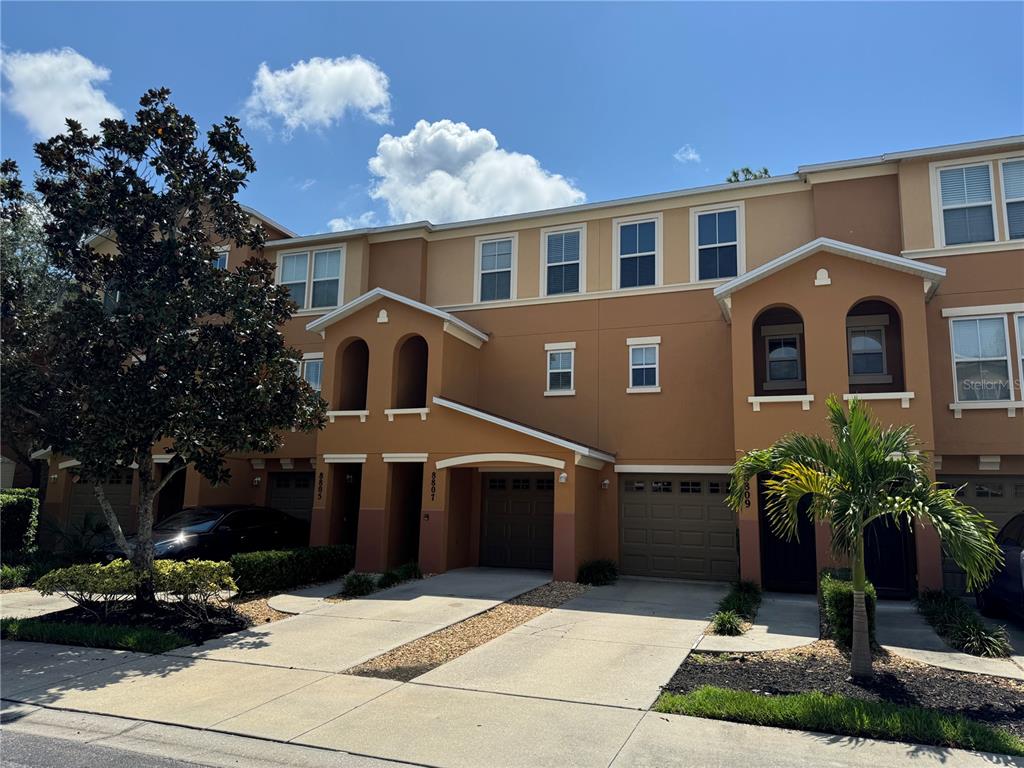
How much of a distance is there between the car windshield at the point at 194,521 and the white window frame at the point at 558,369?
8393 millimetres

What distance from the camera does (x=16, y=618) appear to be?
11094 millimetres

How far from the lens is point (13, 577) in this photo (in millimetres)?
14992

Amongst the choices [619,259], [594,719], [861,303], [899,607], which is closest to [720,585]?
[899,607]

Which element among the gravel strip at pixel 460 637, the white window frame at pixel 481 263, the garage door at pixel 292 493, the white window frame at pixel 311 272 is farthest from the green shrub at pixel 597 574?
the white window frame at pixel 311 272

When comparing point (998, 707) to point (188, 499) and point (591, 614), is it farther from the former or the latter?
point (188, 499)

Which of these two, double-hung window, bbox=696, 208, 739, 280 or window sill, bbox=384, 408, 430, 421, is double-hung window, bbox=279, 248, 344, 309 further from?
double-hung window, bbox=696, 208, 739, 280

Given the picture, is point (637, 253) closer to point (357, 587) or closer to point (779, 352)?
point (779, 352)

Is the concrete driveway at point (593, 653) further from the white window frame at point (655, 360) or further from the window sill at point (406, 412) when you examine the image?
the window sill at point (406, 412)

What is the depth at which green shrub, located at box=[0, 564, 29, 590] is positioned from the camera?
14.9 metres

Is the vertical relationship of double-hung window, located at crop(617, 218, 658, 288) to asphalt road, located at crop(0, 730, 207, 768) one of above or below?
above

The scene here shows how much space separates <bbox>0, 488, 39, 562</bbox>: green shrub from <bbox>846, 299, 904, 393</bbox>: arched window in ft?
66.9

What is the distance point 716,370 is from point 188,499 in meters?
14.2

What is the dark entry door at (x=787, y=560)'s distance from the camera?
14.1 metres

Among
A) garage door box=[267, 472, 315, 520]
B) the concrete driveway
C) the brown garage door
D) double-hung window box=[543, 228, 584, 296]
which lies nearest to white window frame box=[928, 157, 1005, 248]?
double-hung window box=[543, 228, 584, 296]
